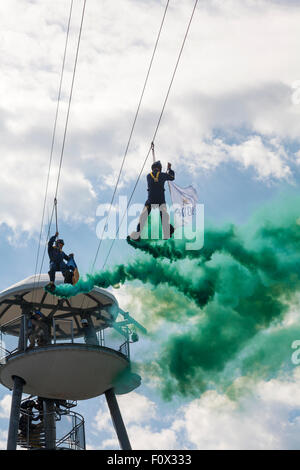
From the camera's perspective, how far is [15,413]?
37.9m

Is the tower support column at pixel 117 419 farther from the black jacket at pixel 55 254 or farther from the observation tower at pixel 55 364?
the black jacket at pixel 55 254

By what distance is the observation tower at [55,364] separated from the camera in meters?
38.1

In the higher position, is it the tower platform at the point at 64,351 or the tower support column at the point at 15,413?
the tower platform at the point at 64,351

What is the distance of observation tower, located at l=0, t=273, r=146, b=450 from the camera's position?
38094 mm

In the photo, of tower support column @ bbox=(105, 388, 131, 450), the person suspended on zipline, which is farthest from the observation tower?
the person suspended on zipline

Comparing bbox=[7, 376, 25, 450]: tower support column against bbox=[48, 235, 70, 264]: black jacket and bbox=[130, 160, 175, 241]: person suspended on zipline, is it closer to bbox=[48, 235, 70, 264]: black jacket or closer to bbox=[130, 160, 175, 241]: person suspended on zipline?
bbox=[48, 235, 70, 264]: black jacket

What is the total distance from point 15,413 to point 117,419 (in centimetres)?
660

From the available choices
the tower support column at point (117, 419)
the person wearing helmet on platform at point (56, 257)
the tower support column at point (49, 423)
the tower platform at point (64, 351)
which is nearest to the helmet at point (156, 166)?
the person wearing helmet on platform at point (56, 257)

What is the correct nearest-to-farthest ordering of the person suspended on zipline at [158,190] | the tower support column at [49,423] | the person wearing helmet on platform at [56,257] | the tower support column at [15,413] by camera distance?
the person suspended on zipline at [158,190]
the person wearing helmet on platform at [56,257]
the tower support column at [15,413]
the tower support column at [49,423]

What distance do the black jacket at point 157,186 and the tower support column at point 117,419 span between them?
54.1 ft

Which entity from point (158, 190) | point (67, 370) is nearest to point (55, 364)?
point (67, 370)

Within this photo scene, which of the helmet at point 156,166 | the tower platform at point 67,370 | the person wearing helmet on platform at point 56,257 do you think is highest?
the helmet at point 156,166
